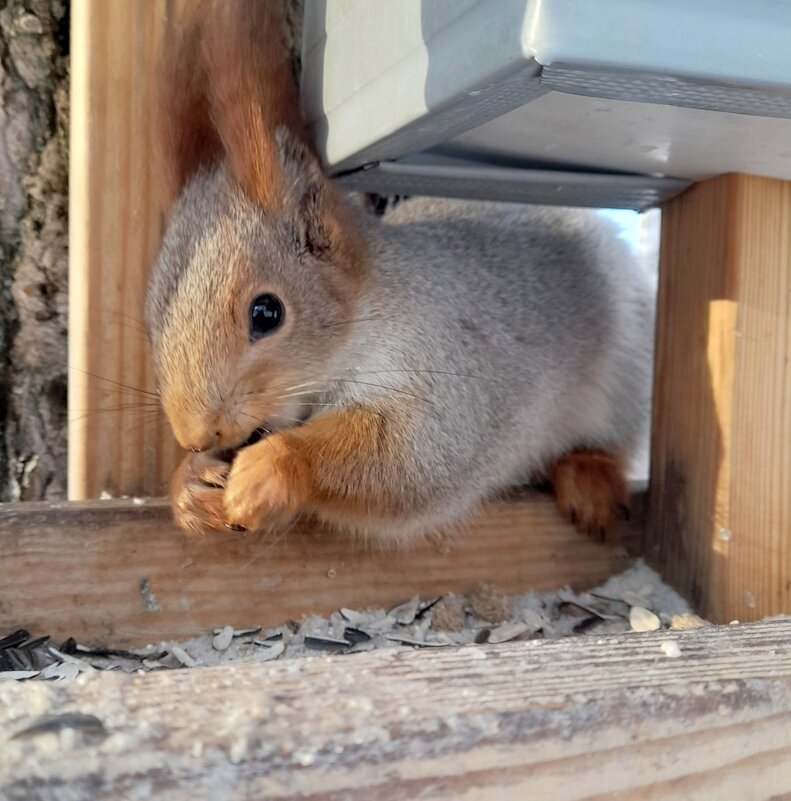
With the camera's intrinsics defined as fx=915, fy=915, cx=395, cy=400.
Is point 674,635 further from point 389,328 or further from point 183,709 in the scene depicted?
point 389,328

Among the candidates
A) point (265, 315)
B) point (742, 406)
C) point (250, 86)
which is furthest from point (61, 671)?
point (742, 406)

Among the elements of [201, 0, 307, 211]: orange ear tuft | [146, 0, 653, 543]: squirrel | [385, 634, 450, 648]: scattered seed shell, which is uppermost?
[201, 0, 307, 211]: orange ear tuft

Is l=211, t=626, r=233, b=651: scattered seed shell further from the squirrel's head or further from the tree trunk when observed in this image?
the tree trunk

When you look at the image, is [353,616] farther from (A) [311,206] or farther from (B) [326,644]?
(A) [311,206]

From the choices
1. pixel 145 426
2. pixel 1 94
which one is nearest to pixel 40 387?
pixel 145 426

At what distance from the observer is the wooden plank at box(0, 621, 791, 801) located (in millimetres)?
474

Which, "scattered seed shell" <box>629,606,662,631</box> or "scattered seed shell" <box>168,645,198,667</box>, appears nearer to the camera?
"scattered seed shell" <box>168,645,198,667</box>

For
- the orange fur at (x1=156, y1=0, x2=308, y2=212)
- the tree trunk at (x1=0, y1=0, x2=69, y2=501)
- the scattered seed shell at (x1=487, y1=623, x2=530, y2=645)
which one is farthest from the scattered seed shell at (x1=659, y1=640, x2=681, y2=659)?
the tree trunk at (x1=0, y1=0, x2=69, y2=501)

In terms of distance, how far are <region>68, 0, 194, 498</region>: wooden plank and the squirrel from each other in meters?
0.11

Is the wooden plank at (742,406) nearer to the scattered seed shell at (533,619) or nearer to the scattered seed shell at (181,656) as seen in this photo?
the scattered seed shell at (533,619)

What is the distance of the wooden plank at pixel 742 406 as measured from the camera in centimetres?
111

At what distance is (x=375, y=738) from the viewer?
514mm

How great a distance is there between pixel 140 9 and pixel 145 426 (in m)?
0.56

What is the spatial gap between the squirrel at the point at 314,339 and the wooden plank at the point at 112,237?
106mm
